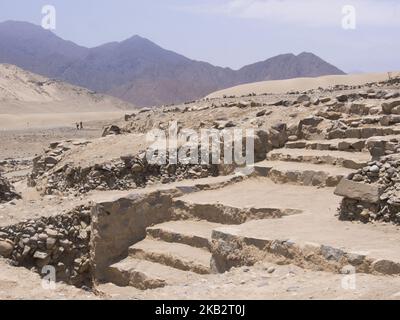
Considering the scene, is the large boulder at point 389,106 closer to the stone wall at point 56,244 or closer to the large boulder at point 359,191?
the large boulder at point 359,191

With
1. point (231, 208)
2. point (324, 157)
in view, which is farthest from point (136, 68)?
point (231, 208)

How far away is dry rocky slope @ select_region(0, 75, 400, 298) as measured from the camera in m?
6.11

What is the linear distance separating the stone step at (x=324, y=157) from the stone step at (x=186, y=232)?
2.24m

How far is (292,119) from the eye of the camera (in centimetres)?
1152

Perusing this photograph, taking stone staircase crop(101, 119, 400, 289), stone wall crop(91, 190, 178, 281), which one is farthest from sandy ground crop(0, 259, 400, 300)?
stone wall crop(91, 190, 178, 281)

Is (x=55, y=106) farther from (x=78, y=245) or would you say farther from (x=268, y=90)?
(x=78, y=245)

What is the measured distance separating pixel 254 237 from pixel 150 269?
1.86 metres

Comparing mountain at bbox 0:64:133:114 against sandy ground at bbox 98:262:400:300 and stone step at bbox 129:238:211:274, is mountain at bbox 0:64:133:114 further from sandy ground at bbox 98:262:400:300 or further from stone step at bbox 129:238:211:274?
sandy ground at bbox 98:262:400:300

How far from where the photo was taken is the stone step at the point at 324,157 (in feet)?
29.2

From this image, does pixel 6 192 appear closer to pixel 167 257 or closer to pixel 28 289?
pixel 167 257

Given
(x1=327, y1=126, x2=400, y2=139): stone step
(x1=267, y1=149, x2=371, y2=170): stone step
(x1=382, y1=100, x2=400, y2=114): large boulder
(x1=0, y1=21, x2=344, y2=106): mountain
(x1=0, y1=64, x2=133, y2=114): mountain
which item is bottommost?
(x1=267, y1=149, x2=371, y2=170): stone step

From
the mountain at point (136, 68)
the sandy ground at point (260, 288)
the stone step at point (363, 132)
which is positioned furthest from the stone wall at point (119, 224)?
the mountain at point (136, 68)

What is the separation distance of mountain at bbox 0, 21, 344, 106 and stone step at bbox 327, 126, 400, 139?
64.8 metres
